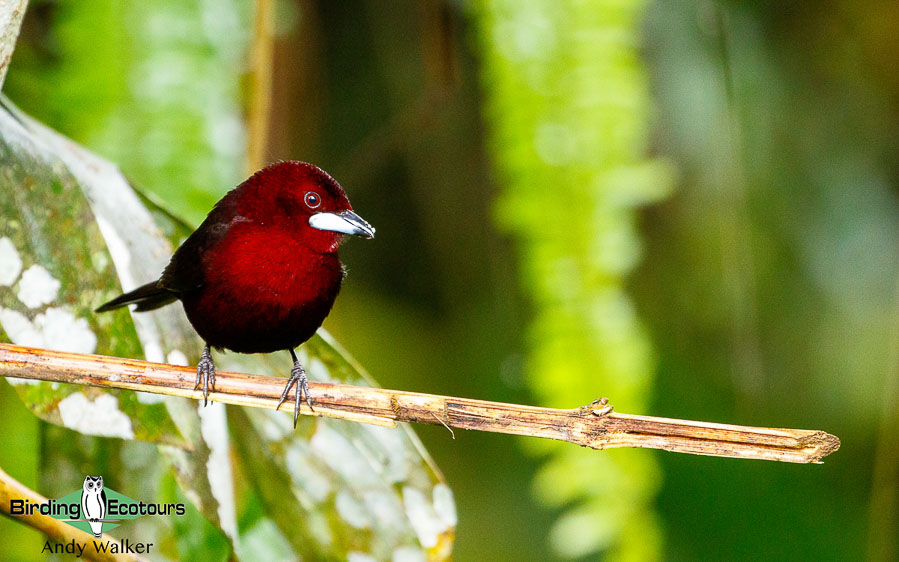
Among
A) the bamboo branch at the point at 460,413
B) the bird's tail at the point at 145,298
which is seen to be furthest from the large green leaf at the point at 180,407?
the bamboo branch at the point at 460,413

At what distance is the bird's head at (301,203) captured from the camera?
3.83ft

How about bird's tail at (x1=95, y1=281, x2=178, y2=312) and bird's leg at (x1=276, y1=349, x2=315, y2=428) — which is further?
bird's tail at (x1=95, y1=281, x2=178, y2=312)

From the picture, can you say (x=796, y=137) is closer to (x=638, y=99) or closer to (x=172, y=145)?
(x=638, y=99)

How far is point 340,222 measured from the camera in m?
1.15

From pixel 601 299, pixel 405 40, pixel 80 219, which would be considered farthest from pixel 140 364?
pixel 405 40

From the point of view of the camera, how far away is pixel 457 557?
2691 millimetres

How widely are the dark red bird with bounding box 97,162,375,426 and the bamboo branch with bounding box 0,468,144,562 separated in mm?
319

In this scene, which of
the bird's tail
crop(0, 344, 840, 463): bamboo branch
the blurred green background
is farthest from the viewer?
the blurred green background

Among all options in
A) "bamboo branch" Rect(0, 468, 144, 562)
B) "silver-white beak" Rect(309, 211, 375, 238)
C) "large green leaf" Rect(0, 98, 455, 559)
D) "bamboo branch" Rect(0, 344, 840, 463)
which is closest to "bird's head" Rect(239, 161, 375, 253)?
"silver-white beak" Rect(309, 211, 375, 238)

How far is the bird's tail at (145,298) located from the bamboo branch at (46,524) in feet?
0.81

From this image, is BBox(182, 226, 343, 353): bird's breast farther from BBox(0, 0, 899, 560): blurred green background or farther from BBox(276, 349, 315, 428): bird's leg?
BBox(0, 0, 899, 560): blurred green background

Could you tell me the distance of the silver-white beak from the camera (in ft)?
3.71

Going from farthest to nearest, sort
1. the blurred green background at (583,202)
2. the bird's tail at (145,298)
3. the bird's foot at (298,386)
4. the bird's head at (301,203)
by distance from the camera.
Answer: the blurred green background at (583,202) → the bird's head at (301,203) → the bird's tail at (145,298) → the bird's foot at (298,386)

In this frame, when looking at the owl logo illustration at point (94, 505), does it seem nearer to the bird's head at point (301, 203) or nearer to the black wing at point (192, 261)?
the black wing at point (192, 261)
